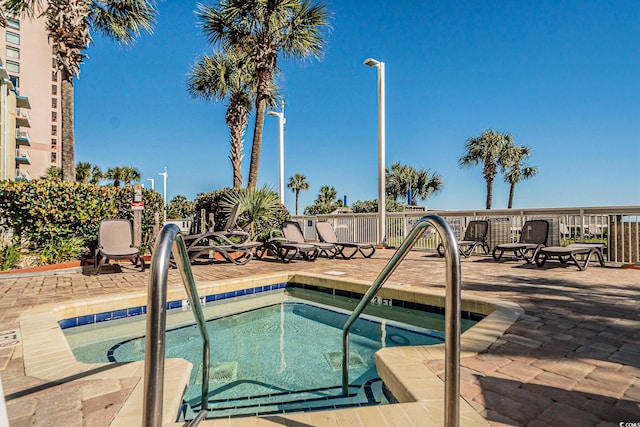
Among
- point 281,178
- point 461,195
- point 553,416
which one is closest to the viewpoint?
point 553,416

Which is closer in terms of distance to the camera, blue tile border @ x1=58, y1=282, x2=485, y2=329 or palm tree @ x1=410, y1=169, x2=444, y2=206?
blue tile border @ x1=58, y1=282, x2=485, y2=329

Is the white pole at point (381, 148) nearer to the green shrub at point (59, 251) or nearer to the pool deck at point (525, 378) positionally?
the pool deck at point (525, 378)

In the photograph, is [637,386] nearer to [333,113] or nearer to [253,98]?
[253,98]

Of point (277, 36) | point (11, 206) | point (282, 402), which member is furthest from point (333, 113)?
point (282, 402)

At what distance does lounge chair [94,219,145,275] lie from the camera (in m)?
6.19

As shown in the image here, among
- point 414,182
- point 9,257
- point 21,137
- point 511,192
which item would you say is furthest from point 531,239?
point 414,182

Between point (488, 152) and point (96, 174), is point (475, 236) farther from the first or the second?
point (96, 174)

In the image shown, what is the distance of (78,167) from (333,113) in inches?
1345

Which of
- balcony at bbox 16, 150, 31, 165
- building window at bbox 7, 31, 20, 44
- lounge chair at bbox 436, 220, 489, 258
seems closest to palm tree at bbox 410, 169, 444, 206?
lounge chair at bbox 436, 220, 489, 258

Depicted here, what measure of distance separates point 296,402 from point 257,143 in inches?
401

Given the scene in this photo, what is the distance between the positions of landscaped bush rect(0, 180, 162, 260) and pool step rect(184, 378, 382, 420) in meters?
6.56

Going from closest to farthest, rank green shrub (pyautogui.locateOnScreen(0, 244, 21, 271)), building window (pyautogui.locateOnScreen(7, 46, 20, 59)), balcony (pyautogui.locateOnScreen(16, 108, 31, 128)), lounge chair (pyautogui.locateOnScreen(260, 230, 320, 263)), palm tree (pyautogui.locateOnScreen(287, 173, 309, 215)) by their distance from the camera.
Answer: green shrub (pyautogui.locateOnScreen(0, 244, 21, 271)) < lounge chair (pyautogui.locateOnScreen(260, 230, 320, 263)) < balcony (pyautogui.locateOnScreen(16, 108, 31, 128)) < building window (pyautogui.locateOnScreen(7, 46, 20, 59)) < palm tree (pyautogui.locateOnScreen(287, 173, 309, 215))

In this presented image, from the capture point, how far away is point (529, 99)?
29.2 m

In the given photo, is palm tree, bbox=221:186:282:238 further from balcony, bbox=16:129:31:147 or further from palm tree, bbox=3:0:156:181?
balcony, bbox=16:129:31:147
